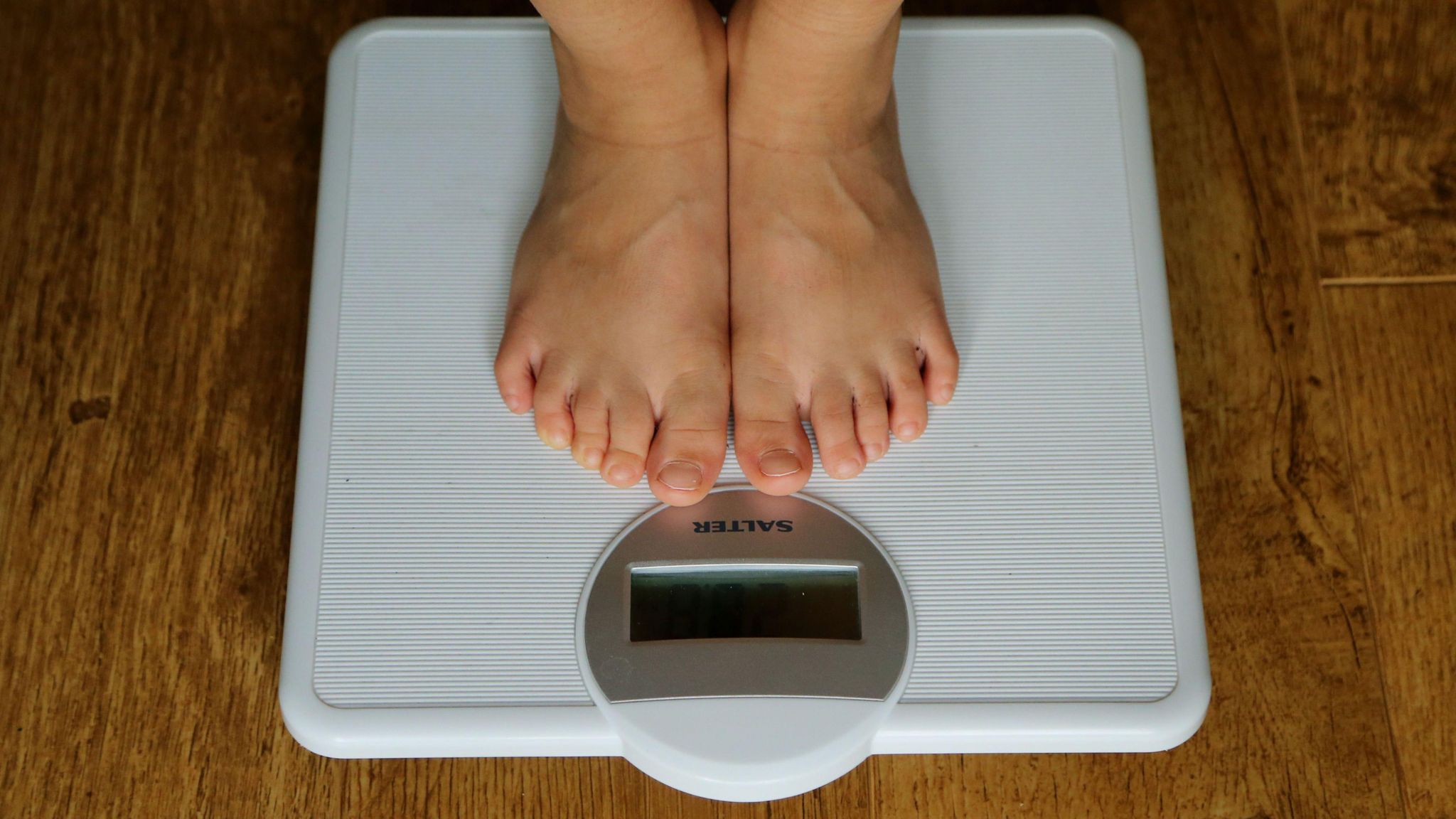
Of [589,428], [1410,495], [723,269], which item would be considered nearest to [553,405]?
[589,428]

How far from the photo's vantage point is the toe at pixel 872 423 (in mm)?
581

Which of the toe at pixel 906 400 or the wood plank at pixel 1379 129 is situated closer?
the toe at pixel 906 400

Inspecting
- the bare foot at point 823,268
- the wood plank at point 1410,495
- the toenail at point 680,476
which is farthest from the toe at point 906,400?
the wood plank at point 1410,495

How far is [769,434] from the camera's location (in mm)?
580

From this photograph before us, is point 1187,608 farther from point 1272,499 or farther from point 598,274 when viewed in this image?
point 598,274

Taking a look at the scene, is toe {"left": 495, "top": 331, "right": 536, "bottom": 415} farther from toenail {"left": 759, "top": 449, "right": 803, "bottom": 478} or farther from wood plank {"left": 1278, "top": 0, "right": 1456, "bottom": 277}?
wood plank {"left": 1278, "top": 0, "right": 1456, "bottom": 277}

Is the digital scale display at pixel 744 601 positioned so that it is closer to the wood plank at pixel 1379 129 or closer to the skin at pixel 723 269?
the skin at pixel 723 269

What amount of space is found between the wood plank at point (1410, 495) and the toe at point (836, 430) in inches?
13.0

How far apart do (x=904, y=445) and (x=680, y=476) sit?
0.39 feet

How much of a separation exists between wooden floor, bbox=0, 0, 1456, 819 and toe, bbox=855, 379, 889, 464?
7.1 inches

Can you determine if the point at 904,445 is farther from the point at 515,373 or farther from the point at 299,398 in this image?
the point at 299,398

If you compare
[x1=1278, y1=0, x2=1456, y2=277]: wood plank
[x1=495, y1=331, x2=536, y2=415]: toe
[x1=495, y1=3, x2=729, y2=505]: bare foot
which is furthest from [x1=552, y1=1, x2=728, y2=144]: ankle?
[x1=1278, y1=0, x2=1456, y2=277]: wood plank

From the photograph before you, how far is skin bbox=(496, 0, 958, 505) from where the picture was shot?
0.58 m

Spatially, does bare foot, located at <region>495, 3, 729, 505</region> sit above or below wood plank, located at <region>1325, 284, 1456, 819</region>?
above
